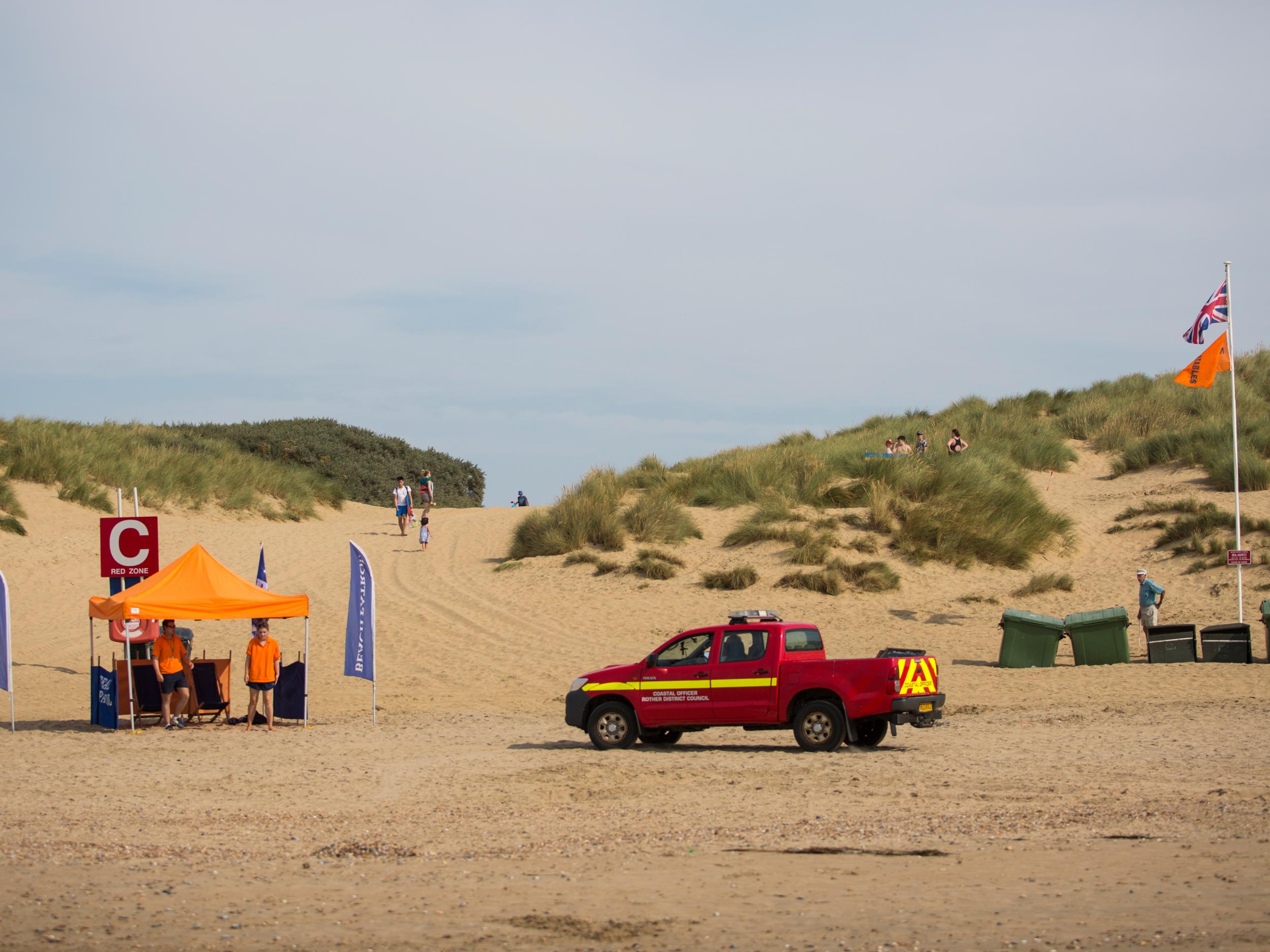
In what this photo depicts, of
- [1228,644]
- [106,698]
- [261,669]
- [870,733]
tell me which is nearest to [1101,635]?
[1228,644]

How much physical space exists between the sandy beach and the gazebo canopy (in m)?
1.68

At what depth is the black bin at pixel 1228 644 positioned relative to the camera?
20.0 meters

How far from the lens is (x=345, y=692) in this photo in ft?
68.9

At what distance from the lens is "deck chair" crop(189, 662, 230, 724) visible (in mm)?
17578

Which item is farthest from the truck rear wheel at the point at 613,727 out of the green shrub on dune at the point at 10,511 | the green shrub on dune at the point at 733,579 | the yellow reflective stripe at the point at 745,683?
the green shrub on dune at the point at 10,511

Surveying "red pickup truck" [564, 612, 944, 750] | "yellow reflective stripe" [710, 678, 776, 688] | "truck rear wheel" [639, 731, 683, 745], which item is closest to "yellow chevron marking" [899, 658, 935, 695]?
"red pickup truck" [564, 612, 944, 750]

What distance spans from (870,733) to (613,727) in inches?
125

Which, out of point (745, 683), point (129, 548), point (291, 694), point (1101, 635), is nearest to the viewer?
point (745, 683)

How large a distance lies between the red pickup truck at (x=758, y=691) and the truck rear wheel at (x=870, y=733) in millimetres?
14

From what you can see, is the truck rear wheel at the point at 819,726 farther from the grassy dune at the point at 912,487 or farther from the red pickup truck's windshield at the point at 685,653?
the grassy dune at the point at 912,487

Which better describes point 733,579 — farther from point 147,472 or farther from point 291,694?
point 147,472

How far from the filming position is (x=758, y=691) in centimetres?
1430

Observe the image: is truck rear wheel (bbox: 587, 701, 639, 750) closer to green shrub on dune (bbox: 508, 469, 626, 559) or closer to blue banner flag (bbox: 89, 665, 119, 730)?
blue banner flag (bbox: 89, 665, 119, 730)

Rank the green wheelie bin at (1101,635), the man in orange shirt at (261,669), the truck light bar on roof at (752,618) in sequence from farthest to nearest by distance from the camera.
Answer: the green wheelie bin at (1101,635) < the man in orange shirt at (261,669) < the truck light bar on roof at (752,618)
